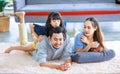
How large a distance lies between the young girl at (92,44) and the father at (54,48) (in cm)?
11

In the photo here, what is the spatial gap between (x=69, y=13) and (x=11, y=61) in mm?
2102

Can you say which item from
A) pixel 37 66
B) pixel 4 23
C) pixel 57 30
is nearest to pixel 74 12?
pixel 4 23

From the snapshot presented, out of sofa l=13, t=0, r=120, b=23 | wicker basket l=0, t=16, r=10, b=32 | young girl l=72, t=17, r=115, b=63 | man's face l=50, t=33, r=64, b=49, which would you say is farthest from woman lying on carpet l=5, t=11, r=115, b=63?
wicker basket l=0, t=16, r=10, b=32

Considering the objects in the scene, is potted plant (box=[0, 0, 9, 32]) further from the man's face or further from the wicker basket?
the man's face

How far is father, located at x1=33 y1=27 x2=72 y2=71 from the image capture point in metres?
2.71

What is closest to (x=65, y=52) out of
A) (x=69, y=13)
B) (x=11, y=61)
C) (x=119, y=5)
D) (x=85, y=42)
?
(x=85, y=42)

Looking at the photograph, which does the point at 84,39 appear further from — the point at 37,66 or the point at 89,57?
the point at 37,66

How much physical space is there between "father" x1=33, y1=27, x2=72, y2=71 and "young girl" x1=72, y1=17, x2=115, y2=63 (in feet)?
0.35

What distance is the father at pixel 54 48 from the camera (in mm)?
2715

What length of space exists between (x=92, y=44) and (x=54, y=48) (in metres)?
0.40

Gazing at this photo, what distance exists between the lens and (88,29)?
2.86m

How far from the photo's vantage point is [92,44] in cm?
288

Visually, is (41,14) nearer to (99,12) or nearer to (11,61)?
(99,12)

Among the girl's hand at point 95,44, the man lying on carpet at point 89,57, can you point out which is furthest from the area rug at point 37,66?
the girl's hand at point 95,44
